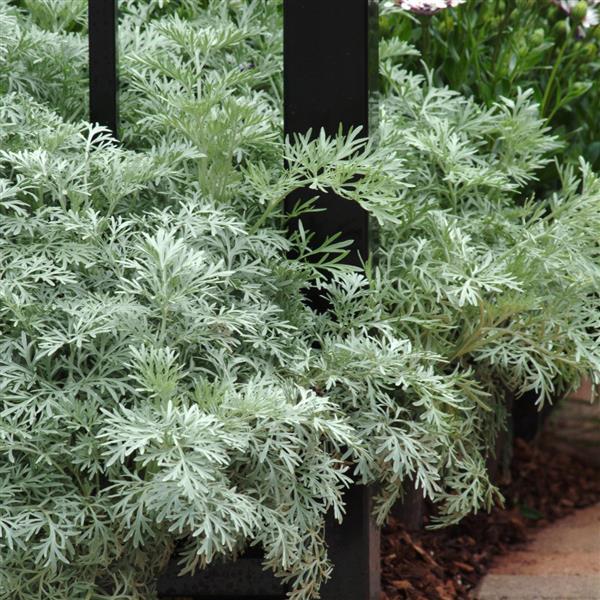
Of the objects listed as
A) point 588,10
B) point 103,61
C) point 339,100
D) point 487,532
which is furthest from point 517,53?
point 487,532

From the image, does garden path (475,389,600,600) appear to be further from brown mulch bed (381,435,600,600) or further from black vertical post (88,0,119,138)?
black vertical post (88,0,119,138)

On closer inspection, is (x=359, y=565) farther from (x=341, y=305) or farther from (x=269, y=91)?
(x=269, y=91)

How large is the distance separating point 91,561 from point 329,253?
0.82 meters

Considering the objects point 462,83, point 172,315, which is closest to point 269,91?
point 462,83

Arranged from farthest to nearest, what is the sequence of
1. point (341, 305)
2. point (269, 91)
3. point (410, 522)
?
point (410, 522)
point (269, 91)
point (341, 305)

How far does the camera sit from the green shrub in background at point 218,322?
197 centimetres

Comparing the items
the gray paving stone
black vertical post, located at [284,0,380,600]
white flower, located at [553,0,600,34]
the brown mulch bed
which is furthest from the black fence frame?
white flower, located at [553,0,600,34]

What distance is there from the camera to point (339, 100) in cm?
238

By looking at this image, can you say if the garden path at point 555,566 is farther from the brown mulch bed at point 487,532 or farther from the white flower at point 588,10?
the white flower at point 588,10

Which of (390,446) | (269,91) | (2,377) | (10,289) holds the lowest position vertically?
(390,446)

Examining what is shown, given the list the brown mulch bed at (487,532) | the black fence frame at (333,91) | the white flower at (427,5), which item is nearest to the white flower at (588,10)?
the white flower at (427,5)

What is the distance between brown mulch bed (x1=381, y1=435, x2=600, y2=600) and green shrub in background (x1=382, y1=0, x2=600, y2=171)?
107 centimetres

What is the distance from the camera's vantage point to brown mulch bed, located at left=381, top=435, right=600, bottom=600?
9.53ft

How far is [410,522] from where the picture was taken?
10.6 feet
